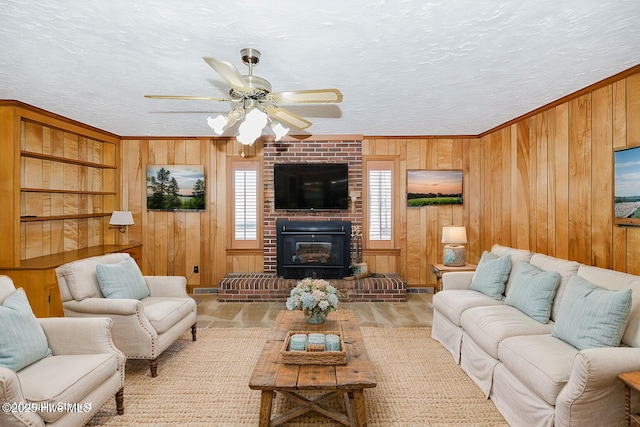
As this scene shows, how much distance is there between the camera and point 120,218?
5.13 metres

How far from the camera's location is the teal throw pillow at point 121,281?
119 inches

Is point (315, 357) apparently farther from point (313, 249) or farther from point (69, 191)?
point (69, 191)

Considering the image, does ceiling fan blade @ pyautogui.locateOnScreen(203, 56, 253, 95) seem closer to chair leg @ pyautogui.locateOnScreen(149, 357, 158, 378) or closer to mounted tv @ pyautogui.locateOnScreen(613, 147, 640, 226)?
chair leg @ pyautogui.locateOnScreen(149, 357, 158, 378)

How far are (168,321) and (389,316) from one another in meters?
2.66

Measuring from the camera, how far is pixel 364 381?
1.97 m

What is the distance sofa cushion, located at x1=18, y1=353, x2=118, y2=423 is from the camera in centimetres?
176

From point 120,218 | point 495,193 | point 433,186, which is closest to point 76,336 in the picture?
point 120,218

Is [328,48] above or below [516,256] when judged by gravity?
above

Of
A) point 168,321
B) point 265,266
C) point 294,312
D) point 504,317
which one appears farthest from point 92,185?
point 504,317

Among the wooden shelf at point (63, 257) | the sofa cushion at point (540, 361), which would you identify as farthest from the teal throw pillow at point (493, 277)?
the wooden shelf at point (63, 257)

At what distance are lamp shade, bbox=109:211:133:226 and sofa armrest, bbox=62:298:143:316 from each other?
2.44m

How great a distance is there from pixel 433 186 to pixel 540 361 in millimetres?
3811

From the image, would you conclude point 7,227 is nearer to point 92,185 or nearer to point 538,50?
point 92,185

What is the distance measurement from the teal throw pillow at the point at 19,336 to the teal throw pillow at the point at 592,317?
329cm
